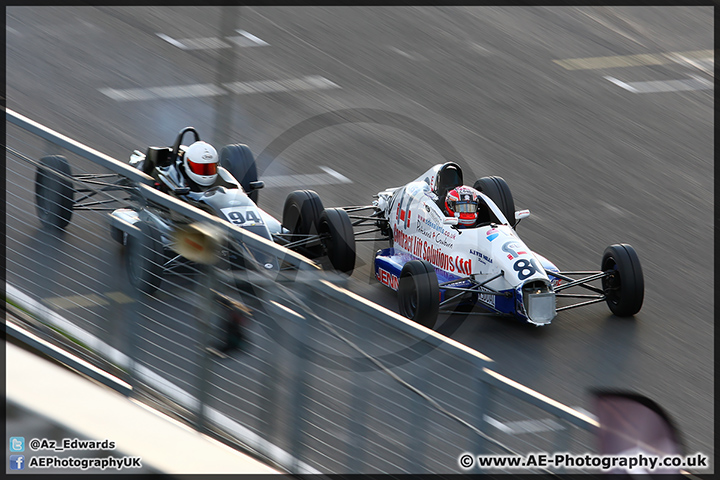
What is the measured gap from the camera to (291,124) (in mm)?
16422

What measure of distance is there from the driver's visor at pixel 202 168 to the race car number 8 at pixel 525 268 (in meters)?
3.74

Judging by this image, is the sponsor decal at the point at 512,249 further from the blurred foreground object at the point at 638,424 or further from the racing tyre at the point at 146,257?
the racing tyre at the point at 146,257

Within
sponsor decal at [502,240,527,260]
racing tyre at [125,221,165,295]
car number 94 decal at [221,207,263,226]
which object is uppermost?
racing tyre at [125,221,165,295]

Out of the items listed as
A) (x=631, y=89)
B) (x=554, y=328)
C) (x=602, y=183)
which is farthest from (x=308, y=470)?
(x=631, y=89)

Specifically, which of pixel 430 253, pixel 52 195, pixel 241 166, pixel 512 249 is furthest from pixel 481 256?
pixel 52 195

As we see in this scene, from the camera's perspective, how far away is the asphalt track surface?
424 inches

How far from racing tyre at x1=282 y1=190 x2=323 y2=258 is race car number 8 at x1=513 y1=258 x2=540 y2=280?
7.80 ft

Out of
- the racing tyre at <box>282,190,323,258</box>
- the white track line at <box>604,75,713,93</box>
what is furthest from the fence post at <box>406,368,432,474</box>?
the white track line at <box>604,75,713,93</box>

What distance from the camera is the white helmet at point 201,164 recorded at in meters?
11.6

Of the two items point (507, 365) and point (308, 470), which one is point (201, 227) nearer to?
point (308, 470)

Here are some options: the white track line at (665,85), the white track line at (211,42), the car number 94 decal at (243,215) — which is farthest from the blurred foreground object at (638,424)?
the white track line at (211,42)

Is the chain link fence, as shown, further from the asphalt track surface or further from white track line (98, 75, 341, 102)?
white track line (98, 75, 341, 102)

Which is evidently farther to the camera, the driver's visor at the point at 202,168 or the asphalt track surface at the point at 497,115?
the driver's visor at the point at 202,168

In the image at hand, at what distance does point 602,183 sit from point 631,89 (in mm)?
4176
